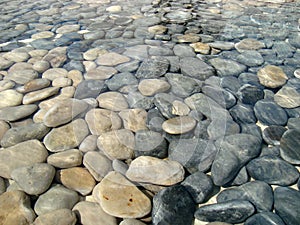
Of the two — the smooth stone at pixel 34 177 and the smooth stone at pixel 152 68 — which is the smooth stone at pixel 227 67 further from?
the smooth stone at pixel 34 177

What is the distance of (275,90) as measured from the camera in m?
2.09

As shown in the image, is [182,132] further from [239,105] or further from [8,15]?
[8,15]

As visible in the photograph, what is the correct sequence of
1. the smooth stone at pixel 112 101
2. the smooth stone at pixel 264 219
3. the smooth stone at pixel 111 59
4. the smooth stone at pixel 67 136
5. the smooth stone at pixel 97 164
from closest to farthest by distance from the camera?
the smooth stone at pixel 264 219 < the smooth stone at pixel 97 164 < the smooth stone at pixel 67 136 < the smooth stone at pixel 112 101 < the smooth stone at pixel 111 59

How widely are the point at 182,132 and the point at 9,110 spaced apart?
3.65 feet

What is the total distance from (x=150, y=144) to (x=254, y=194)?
0.58 m

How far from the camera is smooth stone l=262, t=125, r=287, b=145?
66.6 inches

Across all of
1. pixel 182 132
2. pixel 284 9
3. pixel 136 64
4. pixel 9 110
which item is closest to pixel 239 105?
pixel 182 132

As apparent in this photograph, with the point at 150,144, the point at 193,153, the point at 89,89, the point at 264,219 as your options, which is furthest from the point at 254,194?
the point at 89,89

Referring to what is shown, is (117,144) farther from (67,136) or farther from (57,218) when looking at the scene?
(57,218)

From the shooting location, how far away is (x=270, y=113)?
186cm

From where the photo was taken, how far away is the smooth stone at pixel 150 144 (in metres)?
1.62

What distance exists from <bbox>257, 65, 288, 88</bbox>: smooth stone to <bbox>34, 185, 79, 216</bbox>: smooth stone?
149cm

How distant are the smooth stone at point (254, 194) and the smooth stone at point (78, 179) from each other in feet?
2.08

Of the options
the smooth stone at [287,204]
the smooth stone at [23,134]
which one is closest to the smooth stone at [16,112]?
the smooth stone at [23,134]
